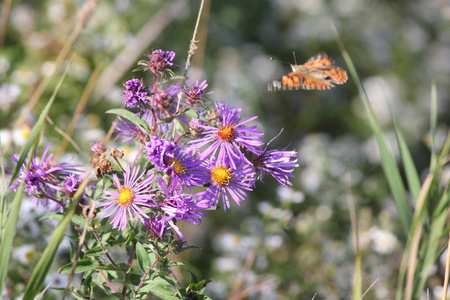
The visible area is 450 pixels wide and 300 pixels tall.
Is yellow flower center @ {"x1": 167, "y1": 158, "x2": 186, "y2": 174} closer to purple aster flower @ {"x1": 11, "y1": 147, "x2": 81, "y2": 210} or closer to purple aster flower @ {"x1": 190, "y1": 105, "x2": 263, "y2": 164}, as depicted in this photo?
purple aster flower @ {"x1": 190, "y1": 105, "x2": 263, "y2": 164}

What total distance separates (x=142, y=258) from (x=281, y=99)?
Result: 7.18 feet

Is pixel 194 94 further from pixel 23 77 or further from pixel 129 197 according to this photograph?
pixel 23 77

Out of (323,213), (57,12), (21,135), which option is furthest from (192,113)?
(57,12)

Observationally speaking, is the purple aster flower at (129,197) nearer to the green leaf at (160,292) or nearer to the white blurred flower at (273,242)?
the green leaf at (160,292)

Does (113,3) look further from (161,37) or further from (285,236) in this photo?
(285,236)

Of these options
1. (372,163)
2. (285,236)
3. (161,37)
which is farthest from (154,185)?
(372,163)

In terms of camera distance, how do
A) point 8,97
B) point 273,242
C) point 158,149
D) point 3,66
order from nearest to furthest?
point 158,149 < point 273,242 < point 8,97 < point 3,66

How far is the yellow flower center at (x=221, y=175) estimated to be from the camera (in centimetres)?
79

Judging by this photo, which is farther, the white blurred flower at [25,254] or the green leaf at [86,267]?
the white blurred flower at [25,254]

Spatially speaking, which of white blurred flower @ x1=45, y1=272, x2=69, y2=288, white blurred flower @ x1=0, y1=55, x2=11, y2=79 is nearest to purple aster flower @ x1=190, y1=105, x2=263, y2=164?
white blurred flower @ x1=45, y1=272, x2=69, y2=288

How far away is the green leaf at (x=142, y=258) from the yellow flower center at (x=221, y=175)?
146 mm

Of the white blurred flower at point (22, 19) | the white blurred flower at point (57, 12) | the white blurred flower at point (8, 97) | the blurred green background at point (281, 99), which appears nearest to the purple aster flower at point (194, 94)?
the blurred green background at point (281, 99)

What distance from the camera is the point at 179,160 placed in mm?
770

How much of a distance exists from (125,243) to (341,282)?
1.11 meters
